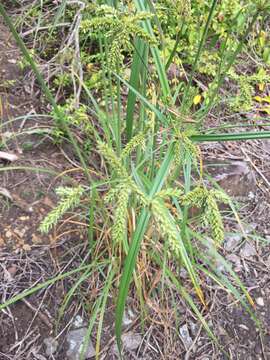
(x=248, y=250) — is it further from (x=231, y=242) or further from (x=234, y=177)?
(x=234, y=177)

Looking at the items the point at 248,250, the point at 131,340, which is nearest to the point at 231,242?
the point at 248,250

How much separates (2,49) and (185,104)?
1029 mm

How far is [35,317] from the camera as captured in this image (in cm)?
116

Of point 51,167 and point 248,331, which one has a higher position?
point 51,167

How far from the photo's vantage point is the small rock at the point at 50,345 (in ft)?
3.71

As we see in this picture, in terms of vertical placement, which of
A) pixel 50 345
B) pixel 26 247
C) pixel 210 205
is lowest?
pixel 50 345

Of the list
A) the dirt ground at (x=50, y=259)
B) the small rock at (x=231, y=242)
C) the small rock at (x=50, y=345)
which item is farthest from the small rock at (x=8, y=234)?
the small rock at (x=231, y=242)

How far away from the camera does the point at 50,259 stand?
126cm

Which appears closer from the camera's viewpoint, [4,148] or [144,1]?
[144,1]

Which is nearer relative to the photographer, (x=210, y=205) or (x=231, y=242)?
(x=210, y=205)

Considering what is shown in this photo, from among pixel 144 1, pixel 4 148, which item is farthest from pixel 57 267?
pixel 144 1

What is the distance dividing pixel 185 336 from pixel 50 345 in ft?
1.16

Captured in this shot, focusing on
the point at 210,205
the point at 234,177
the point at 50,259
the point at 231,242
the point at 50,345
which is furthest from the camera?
the point at 234,177

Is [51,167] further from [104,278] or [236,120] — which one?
[236,120]
